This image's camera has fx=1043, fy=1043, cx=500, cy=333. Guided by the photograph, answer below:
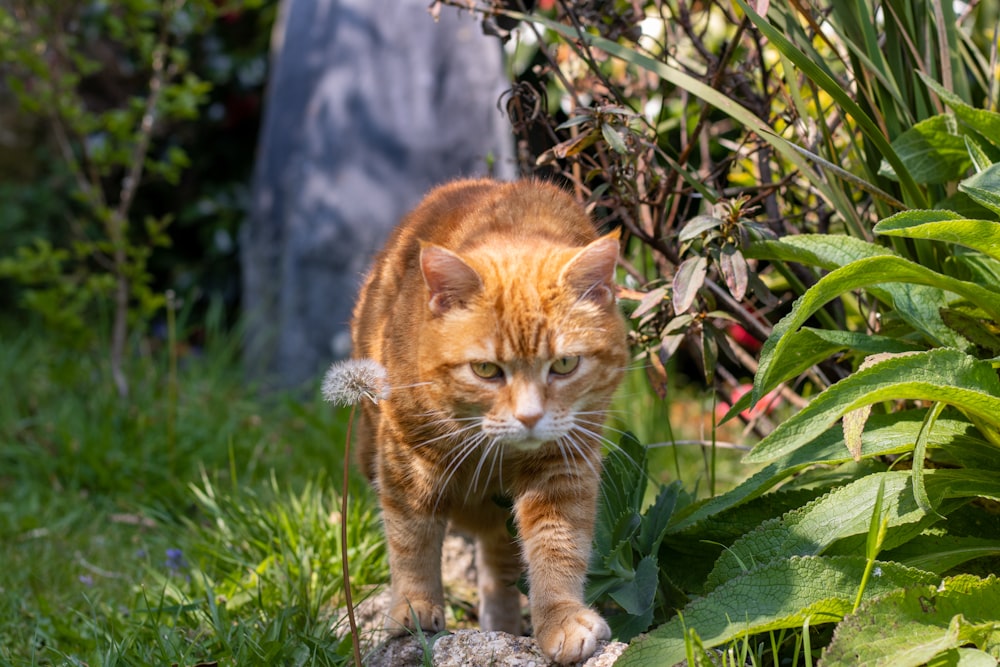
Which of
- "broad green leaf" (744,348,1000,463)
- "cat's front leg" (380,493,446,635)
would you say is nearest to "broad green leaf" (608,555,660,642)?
"broad green leaf" (744,348,1000,463)

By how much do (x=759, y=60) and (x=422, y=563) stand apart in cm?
149

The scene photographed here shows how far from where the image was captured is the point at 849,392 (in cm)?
188

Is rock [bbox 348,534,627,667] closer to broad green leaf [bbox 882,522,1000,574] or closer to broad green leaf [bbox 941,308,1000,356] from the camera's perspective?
broad green leaf [bbox 882,522,1000,574]

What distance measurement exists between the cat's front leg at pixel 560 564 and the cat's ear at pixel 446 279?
0.43 meters

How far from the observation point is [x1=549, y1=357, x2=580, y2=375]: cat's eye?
2.13m

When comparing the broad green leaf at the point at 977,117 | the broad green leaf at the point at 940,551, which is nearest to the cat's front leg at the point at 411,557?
the broad green leaf at the point at 940,551

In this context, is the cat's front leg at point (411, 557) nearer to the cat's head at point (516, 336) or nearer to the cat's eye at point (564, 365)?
the cat's head at point (516, 336)

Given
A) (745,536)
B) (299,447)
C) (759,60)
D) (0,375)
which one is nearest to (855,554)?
(745,536)

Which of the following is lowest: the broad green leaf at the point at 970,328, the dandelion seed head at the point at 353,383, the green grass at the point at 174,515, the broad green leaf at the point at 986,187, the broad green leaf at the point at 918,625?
the green grass at the point at 174,515

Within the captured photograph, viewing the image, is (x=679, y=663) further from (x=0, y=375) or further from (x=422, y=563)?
(x=0, y=375)

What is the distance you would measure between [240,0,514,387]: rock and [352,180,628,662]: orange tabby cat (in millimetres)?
2536

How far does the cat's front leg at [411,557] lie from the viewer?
2.24 metres

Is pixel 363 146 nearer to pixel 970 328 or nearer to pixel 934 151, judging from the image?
pixel 934 151

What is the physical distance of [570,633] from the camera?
1.94 metres
